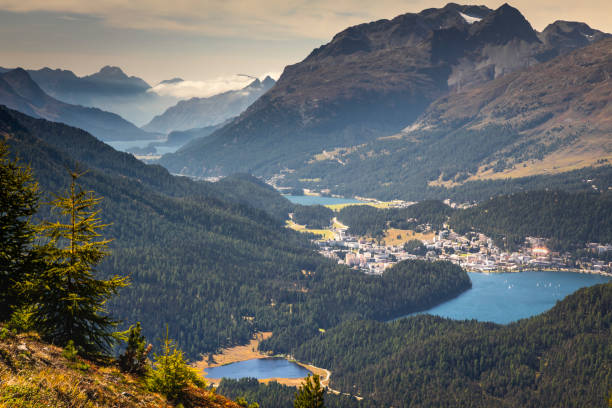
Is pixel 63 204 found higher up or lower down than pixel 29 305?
higher up

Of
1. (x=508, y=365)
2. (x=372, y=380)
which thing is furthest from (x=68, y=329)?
(x=508, y=365)

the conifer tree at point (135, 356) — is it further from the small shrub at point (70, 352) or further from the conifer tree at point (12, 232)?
the conifer tree at point (12, 232)

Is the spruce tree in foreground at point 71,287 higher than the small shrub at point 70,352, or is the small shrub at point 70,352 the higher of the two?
the spruce tree in foreground at point 71,287

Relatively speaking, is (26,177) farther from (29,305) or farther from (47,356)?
(47,356)

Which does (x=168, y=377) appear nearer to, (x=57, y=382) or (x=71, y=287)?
(x=57, y=382)

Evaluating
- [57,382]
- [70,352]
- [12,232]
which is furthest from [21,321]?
[57,382]

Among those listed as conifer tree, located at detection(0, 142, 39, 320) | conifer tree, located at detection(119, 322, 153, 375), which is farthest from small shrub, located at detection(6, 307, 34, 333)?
conifer tree, located at detection(119, 322, 153, 375)

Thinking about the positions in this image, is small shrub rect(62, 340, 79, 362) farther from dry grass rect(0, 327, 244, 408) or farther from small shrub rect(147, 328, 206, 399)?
small shrub rect(147, 328, 206, 399)

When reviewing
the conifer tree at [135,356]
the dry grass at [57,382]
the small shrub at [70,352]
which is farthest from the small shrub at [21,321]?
the conifer tree at [135,356]
